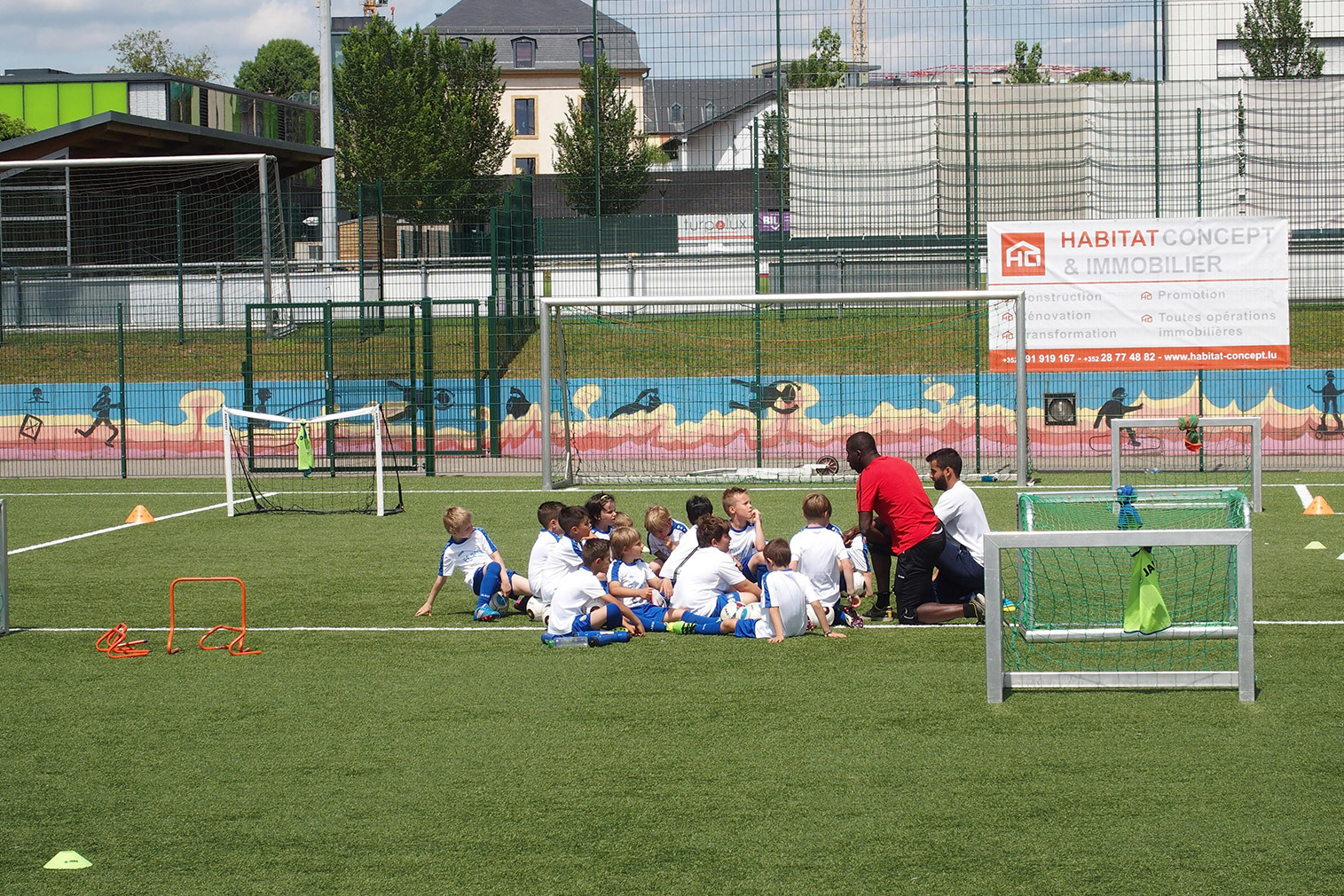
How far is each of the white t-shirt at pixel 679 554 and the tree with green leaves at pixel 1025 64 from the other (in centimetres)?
1768

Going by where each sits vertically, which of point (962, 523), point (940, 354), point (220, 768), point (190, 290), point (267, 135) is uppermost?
point (267, 135)

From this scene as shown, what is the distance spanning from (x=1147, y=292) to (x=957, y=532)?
10831 mm

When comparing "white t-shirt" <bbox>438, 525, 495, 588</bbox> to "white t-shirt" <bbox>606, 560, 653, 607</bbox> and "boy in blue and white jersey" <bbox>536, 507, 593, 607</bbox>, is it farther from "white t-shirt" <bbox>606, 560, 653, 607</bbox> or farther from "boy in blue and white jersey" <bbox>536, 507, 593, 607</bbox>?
"white t-shirt" <bbox>606, 560, 653, 607</bbox>

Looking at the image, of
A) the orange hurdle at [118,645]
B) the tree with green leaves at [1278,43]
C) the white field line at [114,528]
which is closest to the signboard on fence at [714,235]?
the white field line at [114,528]

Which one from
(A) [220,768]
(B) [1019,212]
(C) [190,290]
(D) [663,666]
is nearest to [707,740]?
(D) [663,666]

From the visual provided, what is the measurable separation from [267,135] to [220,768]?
38296mm

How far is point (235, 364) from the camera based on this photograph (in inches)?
910

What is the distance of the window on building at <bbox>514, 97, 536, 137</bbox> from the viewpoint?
2874 inches

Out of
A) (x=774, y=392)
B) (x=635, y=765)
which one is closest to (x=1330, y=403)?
(x=774, y=392)

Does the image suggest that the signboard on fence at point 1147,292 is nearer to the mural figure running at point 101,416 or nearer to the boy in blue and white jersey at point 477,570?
the boy in blue and white jersey at point 477,570

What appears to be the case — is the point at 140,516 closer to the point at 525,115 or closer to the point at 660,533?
the point at 660,533

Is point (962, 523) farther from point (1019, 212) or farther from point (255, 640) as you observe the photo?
point (1019, 212)

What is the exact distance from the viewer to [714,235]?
26.6m

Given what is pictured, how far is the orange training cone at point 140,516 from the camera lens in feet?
48.9
